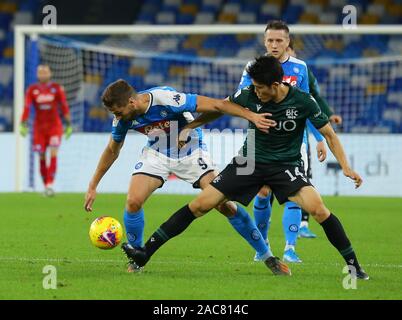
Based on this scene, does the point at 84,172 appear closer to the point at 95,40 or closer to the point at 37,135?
the point at 37,135

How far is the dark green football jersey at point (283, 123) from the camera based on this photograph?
736cm

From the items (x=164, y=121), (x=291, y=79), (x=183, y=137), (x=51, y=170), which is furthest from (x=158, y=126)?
(x=51, y=170)

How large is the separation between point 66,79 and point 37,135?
10.8 feet

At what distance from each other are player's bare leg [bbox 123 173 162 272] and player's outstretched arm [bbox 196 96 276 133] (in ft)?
2.55

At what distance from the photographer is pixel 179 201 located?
54.1ft

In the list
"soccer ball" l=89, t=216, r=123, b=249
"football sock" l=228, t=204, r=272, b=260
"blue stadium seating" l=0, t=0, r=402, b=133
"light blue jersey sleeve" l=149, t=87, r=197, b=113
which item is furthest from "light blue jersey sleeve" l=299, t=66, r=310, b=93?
"blue stadium seating" l=0, t=0, r=402, b=133

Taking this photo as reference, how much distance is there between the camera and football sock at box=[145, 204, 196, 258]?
7.51m

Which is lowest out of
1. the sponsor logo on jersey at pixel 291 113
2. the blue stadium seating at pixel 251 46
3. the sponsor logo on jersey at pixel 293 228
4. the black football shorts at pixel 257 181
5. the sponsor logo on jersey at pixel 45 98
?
the sponsor logo on jersey at pixel 293 228

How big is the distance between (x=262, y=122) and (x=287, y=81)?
4.95 ft

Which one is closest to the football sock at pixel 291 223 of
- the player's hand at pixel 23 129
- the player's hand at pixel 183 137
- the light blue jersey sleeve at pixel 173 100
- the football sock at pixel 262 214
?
the football sock at pixel 262 214

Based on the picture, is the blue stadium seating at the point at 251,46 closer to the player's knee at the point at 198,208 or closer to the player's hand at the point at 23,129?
the player's hand at the point at 23,129

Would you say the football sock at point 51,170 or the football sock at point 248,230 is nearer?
the football sock at point 248,230

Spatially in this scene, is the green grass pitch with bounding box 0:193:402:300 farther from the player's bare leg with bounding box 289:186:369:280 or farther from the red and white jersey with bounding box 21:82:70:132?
the red and white jersey with bounding box 21:82:70:132

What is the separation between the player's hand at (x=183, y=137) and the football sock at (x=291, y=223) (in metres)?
1.30
